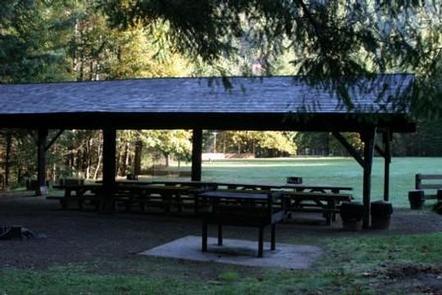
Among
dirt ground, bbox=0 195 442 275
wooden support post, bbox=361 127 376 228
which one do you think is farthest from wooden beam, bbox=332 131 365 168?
dirt ground, bbox=0 195 442 275

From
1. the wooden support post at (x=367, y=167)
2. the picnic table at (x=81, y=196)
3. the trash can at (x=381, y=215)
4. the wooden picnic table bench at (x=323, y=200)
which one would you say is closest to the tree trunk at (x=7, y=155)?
the picnic table at (x=81, y=196)

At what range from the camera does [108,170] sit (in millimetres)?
17188

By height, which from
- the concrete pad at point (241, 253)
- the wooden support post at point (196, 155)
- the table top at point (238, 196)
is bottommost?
the concrete pad at point (241, 253)

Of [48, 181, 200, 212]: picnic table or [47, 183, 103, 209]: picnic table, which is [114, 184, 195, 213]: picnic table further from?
[47, 183, 103, 209]: picnic table

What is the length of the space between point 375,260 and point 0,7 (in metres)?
10.7

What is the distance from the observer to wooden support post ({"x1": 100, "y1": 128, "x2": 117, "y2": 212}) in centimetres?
1705

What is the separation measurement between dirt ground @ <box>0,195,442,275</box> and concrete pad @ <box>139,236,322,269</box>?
0.43 meters

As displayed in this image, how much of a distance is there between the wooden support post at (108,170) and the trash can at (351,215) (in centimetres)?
642

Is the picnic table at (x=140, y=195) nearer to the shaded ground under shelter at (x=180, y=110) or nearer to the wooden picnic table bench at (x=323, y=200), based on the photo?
the shaded ground under shelter at (x=180, y=110)

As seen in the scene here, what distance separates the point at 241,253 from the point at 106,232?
3803mm

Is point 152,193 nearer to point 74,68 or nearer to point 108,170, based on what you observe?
point 108,170

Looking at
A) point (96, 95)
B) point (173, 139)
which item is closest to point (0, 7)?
point (96, 95)

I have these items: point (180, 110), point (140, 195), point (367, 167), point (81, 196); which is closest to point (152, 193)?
point (140, 195)

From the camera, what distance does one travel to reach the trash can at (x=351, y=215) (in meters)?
14.1
